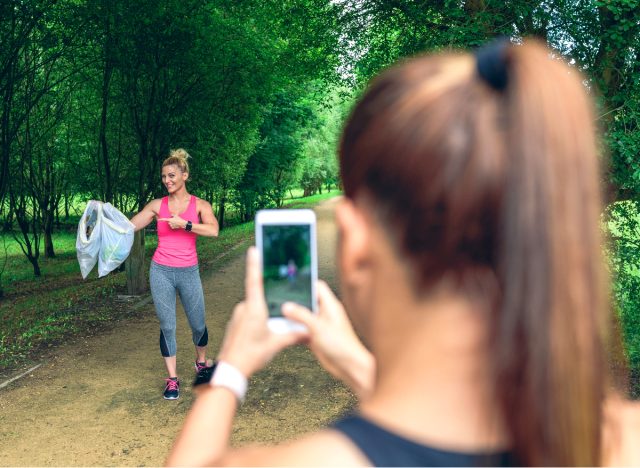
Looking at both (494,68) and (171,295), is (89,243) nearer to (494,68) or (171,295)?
(171,295)

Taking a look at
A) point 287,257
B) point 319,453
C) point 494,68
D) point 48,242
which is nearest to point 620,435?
point 319,453

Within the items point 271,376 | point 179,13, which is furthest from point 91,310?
point 179,13

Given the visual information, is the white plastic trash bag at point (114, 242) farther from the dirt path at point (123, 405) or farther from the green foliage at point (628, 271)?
the green foliage at point (628, 271)

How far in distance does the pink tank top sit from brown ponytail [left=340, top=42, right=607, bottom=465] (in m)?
4.87

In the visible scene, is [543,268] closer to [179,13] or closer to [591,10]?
[591,10]

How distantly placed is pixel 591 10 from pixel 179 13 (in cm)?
806

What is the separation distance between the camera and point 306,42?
11102 millimetres

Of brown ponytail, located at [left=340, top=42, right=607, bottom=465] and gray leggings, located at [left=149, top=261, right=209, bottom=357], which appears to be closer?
brown ponytail, located at [left=340, top=42, right=607, bottom=465]

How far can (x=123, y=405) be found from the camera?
18.2ft

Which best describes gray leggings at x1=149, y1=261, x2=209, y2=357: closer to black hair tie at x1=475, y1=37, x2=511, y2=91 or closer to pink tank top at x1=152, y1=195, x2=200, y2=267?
pink tank top at x1=152, y1=195, x2=200, y2=267

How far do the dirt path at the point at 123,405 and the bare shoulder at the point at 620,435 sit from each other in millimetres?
4104

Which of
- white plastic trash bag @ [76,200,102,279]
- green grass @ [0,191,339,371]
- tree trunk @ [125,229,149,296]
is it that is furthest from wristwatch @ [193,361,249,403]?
tree trunk @ [125,229,149,296]

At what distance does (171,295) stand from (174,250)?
47cm

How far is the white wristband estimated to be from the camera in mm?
1043
